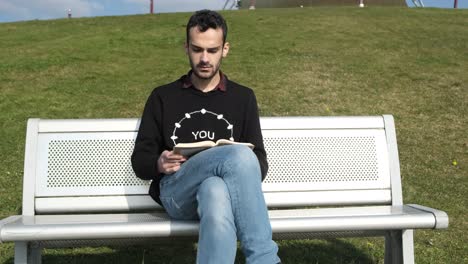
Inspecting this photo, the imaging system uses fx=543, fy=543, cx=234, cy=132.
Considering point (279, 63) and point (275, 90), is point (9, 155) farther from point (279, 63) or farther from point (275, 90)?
point (279, 63)

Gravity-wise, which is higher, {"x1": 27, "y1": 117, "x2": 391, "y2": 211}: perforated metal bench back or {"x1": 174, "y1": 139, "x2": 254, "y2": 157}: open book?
{"x1": 174, "y1": 139, "x2": 254, "y2": 157}: open book

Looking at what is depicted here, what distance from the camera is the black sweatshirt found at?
3039mm

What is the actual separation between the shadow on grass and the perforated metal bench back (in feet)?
1.97

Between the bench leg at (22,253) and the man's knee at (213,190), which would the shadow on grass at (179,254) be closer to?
the bench leg at (22,253)

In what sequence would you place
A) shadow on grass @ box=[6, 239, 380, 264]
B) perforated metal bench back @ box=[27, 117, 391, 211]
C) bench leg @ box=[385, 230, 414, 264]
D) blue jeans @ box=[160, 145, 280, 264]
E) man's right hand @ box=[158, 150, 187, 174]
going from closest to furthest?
blue jeans @ box=[160, 145, 280, 264], man's right hand @ box=[158, 150, 187, 174], bench leg @ box=[385, 230, 414, 264], perforated metal bench back @ box=[27, 117, 391, 211], shadow on grass @ box=[6, 239, 380, 264]

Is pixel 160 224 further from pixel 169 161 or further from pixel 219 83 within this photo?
pixel 219 83

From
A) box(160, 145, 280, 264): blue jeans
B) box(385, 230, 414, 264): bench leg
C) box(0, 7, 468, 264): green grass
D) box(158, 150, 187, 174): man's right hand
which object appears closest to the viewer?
box(160, 145, 280, 264): blue jeans

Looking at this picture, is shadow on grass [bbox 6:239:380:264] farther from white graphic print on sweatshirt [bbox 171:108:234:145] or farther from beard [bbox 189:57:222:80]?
beard [bbox 189:57:222:80]

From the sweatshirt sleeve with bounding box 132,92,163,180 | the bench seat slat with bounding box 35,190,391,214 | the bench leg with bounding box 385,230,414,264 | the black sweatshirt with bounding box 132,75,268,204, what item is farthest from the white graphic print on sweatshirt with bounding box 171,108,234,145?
the bench leg with bounding box 385,230,414,264

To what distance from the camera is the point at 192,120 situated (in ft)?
10.0

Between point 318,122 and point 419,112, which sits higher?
point 318,122

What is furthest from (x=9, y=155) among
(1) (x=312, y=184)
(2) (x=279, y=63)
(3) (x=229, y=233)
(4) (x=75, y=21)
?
(4) (x=75, y=21)

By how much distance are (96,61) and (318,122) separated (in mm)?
7013

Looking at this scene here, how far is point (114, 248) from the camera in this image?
3.95 m
